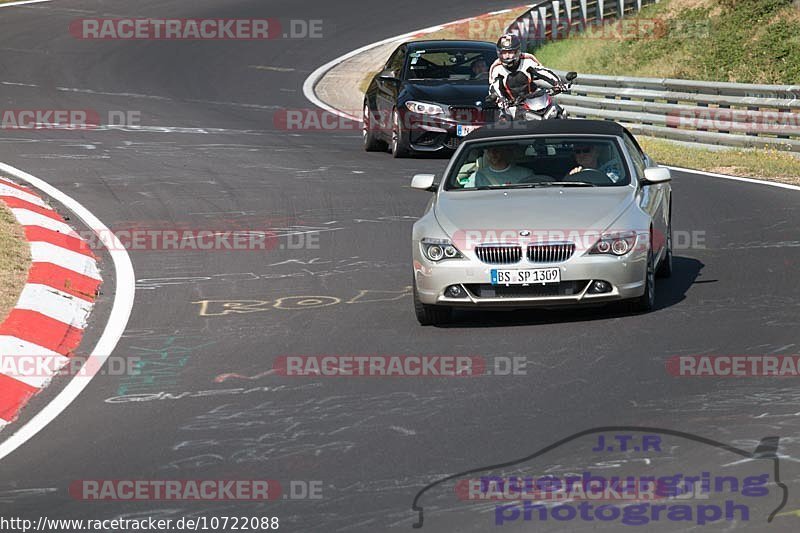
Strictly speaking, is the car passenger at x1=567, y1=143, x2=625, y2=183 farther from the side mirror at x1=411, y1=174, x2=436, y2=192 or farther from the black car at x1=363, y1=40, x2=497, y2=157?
the black car at x1=363, y1=40, x2=497, y2=157

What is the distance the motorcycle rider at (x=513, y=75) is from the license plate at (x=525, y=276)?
7576 millimetres

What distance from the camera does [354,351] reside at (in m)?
10.1

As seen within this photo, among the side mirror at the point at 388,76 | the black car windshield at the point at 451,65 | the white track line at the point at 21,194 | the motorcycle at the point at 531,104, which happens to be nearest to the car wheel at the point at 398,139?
the side mirror at the point at 388,76

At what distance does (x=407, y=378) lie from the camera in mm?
9266

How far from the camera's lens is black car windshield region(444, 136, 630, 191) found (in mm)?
11547

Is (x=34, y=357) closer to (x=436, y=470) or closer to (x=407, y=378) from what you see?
(x=407, y=378)

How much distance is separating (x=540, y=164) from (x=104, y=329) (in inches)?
139

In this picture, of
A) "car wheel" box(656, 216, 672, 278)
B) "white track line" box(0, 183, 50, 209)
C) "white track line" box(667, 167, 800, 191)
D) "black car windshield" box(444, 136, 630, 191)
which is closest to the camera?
"black car windshield" box(444, 136, 630, 191)

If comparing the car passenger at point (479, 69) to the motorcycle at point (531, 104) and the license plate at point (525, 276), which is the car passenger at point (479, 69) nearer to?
the motorcycle at point (531, 104)

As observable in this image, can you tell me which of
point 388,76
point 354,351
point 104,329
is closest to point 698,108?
point 388,76

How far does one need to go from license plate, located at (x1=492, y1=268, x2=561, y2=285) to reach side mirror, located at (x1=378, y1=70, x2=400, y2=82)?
11275 mm

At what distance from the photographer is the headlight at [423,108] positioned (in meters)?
20.8

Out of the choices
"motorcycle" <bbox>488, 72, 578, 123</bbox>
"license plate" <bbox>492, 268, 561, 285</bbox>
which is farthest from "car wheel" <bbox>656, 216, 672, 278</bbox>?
"motorcycle" <bbox>488, 72, 578, 123</bbox>

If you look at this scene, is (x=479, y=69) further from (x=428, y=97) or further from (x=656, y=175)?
(x=656, y=175)
